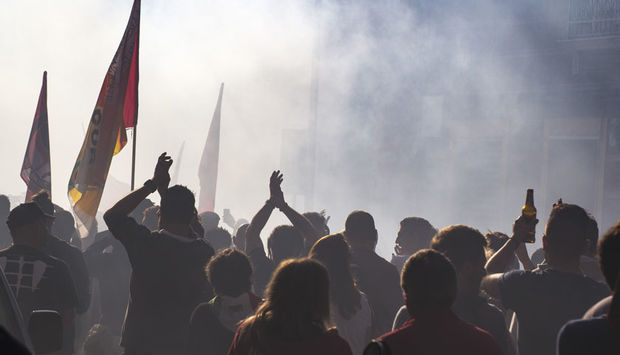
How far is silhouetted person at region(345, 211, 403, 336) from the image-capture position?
388 centimetres

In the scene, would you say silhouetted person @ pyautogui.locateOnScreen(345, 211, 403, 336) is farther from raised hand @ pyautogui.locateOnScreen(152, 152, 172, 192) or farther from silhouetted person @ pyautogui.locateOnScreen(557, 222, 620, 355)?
silhouetted person @ pyautogui.locateOnScreen(557, 222, 620, 355)

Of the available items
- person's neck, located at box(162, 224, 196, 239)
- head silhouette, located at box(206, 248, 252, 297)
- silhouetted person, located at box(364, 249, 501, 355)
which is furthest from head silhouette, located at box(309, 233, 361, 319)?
silhouetted person, located at box(364, 249, 501, 355)

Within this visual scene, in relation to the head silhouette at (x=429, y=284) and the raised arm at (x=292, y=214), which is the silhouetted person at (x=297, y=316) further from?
the raised arm at (x=292, y=214)

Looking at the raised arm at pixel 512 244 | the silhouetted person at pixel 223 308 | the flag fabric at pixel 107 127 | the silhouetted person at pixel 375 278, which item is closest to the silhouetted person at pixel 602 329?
the raised arm at pixel 512 244

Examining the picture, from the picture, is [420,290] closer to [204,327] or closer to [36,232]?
[204,327]

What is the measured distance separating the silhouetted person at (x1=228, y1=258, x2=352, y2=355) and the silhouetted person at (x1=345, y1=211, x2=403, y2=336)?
5.10ft

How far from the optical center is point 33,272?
12.0 ft

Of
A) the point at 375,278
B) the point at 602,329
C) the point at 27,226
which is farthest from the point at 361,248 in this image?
the point at 602,329

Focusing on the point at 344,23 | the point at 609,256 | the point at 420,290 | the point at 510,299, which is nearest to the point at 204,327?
the point at 420,290

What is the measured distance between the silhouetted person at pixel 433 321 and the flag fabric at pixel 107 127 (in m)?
4.18

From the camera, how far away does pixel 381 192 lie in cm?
2223

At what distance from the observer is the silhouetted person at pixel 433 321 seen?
2252 millimetres

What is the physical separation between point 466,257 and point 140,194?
1701 millimetres

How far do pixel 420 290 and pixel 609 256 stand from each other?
25.5 inches
